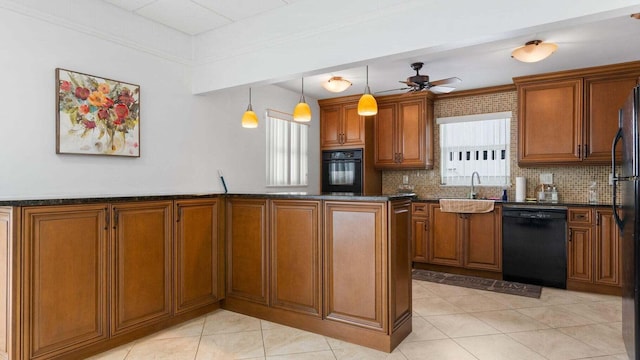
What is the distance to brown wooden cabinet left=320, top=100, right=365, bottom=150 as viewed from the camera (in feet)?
19.1

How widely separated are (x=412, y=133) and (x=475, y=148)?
0.91 meters

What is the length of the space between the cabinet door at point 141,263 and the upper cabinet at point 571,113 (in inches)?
167

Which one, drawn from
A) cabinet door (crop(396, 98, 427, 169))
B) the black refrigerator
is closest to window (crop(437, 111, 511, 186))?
cabinet door (crop(396, 98, 427, 169))

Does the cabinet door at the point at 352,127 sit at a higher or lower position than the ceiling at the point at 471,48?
lower

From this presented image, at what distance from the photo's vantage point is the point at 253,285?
3.39 m

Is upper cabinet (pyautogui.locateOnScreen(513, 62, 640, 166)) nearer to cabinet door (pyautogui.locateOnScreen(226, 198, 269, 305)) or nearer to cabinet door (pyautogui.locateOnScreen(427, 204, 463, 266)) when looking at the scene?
cabinet door (pyautogui.locateOnScreen(427, 204, 463, 266))

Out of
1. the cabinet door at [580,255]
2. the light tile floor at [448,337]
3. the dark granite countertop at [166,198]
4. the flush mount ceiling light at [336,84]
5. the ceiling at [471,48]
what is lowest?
the light tile floor at [448,337]

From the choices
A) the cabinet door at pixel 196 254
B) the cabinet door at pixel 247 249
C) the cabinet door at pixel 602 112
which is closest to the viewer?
the cabinet door at pixel 196 254

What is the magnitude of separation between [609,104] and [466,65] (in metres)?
1.70

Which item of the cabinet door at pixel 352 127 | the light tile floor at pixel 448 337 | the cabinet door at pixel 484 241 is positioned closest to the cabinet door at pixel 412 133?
the cabinet door at pixel 352 127

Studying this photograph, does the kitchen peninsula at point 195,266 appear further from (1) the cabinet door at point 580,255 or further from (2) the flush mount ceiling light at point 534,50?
(1) the cabinet door at point 580,255

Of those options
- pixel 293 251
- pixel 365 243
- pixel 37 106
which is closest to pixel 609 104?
pixel 365 243

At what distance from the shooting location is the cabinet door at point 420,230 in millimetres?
5148

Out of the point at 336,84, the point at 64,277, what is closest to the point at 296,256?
the point at 64,277
